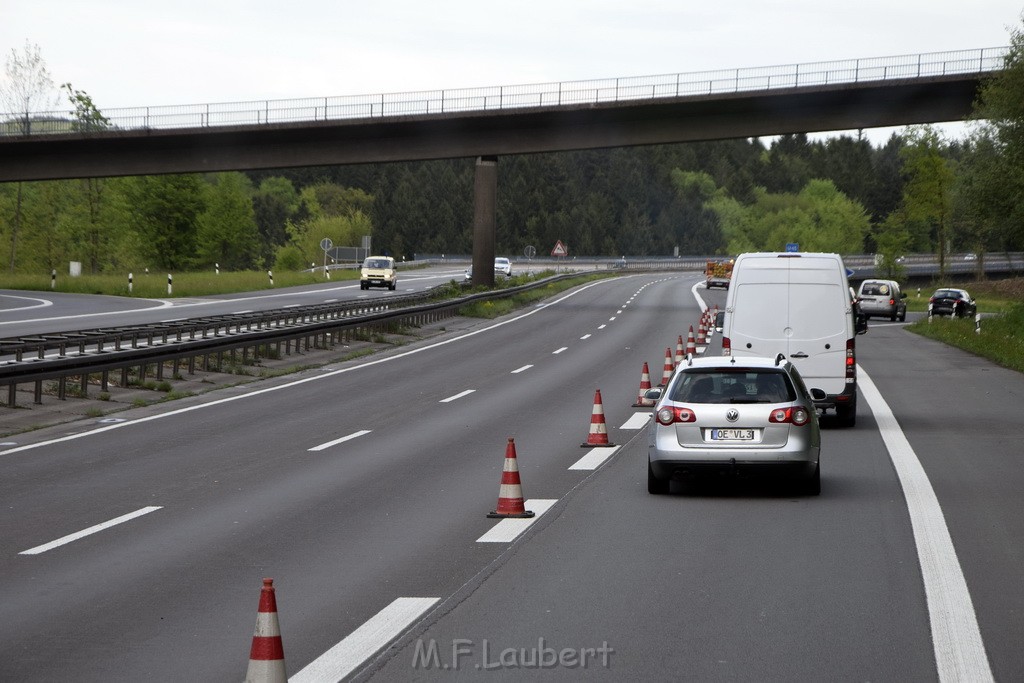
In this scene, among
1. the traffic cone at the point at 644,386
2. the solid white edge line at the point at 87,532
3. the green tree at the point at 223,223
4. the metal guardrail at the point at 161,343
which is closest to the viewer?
the solid white edge line at the point at 87,532

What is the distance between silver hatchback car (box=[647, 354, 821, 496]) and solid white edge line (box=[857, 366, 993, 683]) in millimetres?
1135

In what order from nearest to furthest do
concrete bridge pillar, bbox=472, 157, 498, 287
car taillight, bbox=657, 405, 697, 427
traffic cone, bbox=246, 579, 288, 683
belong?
traffic cone, bbox=246, 579, 288, 683, car taillight, bbox=657, 405, 697, 427, concrete bridge pillar, bbox=472, 157, 498, 287

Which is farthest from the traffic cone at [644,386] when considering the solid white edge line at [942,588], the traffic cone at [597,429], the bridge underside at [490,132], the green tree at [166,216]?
the green tree at [166,216]

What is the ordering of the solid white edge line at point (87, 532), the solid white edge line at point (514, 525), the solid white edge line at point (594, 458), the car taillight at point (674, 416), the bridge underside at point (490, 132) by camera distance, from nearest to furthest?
the solid white edge line at point (87, 532)
the solid white edge line at point (514, 525)
the car taillight at point (674, 416)
the solid white edge line at point (594, 458)
the bridge underside at point (490, 132)

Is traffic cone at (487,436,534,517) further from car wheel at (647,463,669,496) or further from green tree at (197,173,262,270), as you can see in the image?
green tree at (197,173,262,270)

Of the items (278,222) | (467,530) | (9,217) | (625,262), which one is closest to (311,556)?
(467,530)

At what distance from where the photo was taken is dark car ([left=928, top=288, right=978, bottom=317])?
200ft

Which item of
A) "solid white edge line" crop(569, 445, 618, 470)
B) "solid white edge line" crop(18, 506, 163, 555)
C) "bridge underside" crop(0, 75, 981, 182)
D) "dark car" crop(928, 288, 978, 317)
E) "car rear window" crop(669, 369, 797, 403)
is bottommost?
"dark car" crop(928, 288, 978, 317)

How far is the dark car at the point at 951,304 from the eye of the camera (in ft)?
200

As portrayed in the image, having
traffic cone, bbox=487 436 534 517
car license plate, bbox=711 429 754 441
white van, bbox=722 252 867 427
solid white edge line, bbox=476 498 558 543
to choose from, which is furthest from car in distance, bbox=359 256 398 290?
traffic cone, bbox=487 436 534 517

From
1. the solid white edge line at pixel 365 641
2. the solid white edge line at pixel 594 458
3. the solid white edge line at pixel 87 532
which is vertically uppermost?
the solid white edge line at pixel 365 641

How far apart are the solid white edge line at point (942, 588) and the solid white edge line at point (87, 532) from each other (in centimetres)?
648

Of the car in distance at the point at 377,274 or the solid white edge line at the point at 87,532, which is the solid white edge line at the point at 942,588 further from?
the car in distance at the point at 377,274

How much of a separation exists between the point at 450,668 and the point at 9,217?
349 ft
